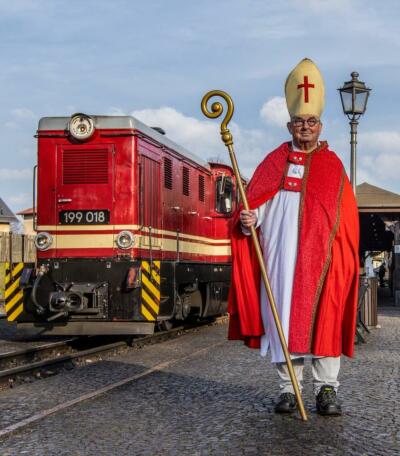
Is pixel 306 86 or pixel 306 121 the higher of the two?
pixel 306 86

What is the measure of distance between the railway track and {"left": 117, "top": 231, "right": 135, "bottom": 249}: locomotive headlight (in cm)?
149

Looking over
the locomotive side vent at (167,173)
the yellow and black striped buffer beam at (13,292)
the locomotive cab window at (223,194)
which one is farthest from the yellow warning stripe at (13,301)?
the locomotive cab window at (223,194)

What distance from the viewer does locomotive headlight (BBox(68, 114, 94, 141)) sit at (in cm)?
1133

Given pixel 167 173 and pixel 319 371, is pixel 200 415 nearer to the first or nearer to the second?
pixel 319 371

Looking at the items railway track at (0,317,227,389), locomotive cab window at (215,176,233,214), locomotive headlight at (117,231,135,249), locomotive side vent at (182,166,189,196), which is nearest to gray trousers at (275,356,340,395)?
railway track at (0,317,227,389)

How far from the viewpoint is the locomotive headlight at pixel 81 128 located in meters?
11.3

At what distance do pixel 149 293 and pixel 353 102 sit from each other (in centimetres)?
566

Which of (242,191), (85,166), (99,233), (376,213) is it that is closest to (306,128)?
(242,191)

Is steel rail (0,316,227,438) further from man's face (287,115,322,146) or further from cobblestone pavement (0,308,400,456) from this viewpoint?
man's face (287,115,322,146)

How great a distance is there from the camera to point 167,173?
13.1 meters

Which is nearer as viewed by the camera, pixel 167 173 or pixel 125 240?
pixel 125 240

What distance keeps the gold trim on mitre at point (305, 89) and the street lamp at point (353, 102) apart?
8500 mm

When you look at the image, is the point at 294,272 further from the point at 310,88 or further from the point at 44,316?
the point at 44,316

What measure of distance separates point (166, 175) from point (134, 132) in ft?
5.39
